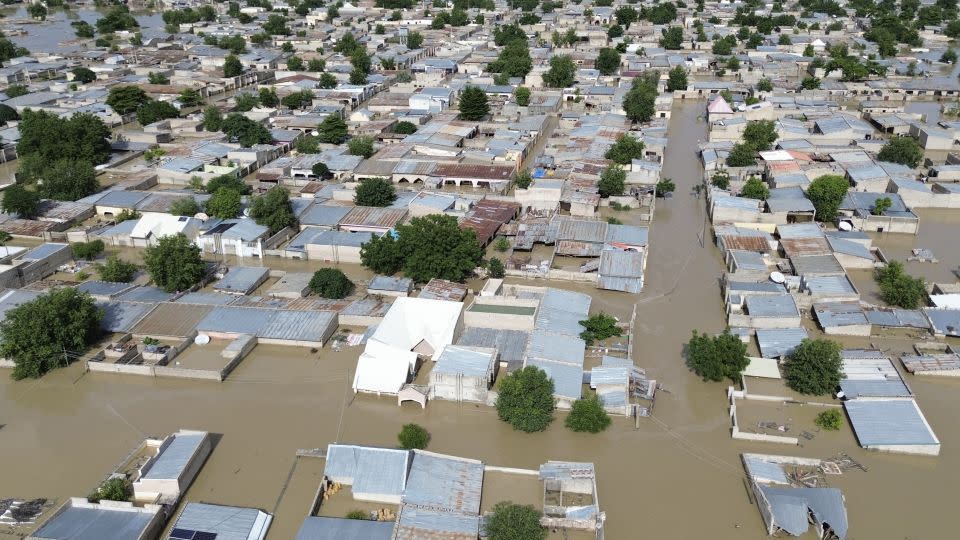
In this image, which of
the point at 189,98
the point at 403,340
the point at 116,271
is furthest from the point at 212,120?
the point at 403,340

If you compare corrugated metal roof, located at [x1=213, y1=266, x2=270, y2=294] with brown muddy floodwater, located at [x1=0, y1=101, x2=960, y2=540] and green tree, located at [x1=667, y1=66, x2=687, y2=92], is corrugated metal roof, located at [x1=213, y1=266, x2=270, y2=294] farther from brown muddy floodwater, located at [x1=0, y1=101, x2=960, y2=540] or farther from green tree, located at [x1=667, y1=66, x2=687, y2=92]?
green tree, located at [x1=667, y1=66, x2=687, y2=92]

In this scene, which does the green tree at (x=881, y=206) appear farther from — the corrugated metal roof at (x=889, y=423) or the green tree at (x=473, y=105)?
the green tree at (x=473, y=105)

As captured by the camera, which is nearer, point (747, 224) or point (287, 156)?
point (747, 224)

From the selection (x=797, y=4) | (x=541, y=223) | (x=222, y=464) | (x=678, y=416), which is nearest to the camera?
(x=222, y=464)

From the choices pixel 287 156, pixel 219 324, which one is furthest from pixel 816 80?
pixel 219 324

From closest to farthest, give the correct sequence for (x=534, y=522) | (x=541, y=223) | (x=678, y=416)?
(x=534, y=522)
(x=678, y=416)
(x=541, y=223)

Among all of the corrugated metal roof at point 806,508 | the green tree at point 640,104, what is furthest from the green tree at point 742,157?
Answer: the corrugated metal roof at point 806,508

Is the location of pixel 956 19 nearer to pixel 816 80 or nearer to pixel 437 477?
pixel 816 80
